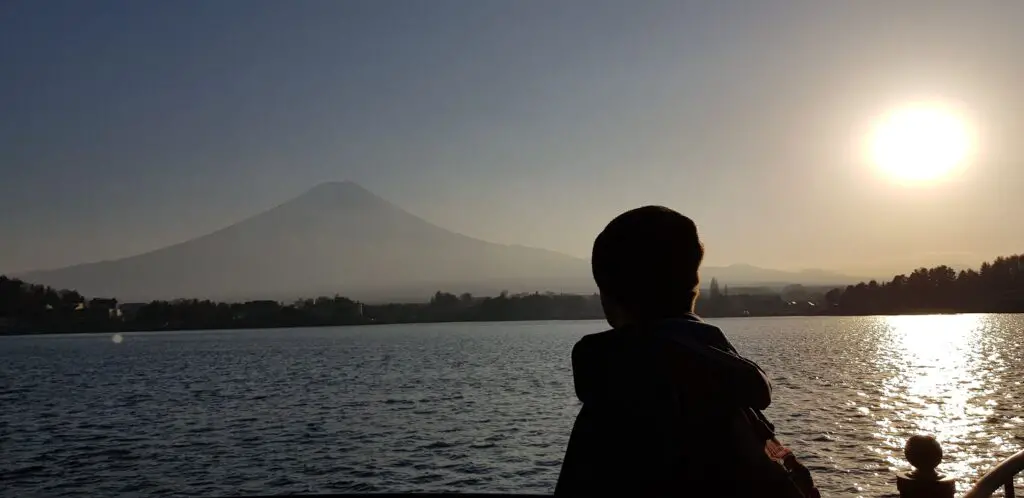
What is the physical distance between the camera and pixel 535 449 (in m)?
22.5

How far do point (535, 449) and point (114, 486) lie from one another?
1070 cm

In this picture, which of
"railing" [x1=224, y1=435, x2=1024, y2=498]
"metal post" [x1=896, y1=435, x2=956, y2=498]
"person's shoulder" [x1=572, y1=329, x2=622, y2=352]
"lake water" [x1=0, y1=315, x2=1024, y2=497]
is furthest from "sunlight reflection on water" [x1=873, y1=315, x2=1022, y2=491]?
"person's shoulder" [x1=572, y1=329, x2=622, y2=352]

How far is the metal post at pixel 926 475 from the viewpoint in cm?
382

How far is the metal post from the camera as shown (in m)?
3.82

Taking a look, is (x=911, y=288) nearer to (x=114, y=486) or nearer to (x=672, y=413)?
(x=114, y=486)

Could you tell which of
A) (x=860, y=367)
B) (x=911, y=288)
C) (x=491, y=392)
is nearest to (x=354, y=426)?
(x=491, y=392)

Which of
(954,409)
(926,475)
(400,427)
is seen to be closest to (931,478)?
(926,475)

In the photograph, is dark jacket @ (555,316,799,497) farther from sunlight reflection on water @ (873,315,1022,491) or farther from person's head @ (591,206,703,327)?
sunlight reflection on water @ (873,315,1022,491)

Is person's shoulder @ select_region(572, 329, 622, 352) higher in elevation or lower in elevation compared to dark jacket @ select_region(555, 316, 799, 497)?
higher

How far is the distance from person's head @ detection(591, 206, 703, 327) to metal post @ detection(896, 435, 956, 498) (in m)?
2.44

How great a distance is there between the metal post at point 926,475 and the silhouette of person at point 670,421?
2352 millimetres

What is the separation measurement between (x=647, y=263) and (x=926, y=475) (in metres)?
2.68

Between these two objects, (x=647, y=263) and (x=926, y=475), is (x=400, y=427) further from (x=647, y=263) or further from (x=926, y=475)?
(x=647, y=263)

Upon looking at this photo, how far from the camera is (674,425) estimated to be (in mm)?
1790
